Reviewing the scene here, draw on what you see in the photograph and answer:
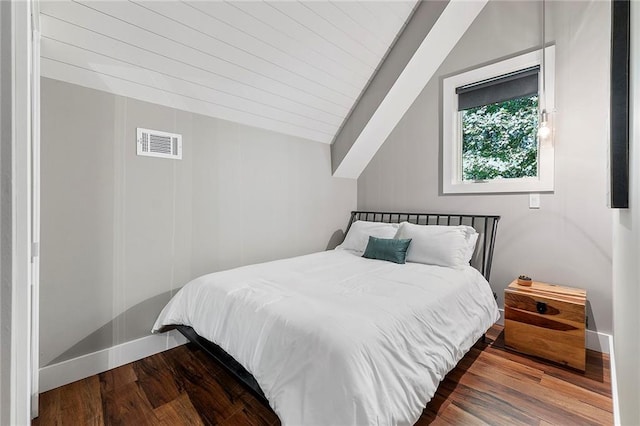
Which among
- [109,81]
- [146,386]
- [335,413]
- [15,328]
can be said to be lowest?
[146,386]

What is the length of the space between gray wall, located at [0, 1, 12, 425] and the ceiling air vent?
179 centimetres

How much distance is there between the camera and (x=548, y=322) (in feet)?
6.57

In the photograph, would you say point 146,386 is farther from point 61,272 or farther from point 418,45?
point 418,45

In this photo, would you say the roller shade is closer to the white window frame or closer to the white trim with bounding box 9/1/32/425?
the white window frame

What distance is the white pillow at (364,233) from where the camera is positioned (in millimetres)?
2932

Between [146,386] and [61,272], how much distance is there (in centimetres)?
90

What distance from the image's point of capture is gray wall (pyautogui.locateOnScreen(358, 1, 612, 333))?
2.14 metres

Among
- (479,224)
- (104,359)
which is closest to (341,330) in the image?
(104,359)

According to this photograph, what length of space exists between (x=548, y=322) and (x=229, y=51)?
300 centimetres

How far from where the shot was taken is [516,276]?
2561 millimetres

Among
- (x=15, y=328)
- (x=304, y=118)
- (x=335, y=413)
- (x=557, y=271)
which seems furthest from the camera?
(x=304, y=118)

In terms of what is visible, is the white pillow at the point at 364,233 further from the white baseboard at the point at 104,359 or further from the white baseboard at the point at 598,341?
the white baseboard at the point at 104,359

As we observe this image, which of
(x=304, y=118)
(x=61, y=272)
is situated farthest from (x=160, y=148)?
(x=304, y=118)

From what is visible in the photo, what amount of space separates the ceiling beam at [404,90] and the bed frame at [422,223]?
0.76m
